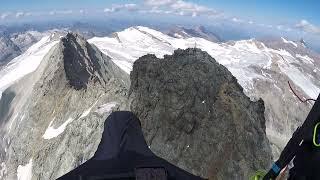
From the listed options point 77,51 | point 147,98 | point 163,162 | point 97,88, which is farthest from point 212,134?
point 77,51

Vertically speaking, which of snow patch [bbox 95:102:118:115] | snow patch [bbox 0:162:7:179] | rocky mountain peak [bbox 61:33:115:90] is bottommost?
snow patch [bbox 0:162:7:179]

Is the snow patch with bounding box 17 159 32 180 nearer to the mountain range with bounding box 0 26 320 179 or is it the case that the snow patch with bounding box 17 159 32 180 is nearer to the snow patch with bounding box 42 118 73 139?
the mountain range with bounding box 0 26 320 179

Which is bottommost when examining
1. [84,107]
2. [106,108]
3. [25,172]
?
[25,172]

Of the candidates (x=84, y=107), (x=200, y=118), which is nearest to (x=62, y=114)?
(x=84, y=107)

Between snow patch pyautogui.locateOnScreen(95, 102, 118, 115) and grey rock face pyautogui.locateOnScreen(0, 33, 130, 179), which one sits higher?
snow patch pyautogui.locateOnScreen(95, 102, 118, 115)

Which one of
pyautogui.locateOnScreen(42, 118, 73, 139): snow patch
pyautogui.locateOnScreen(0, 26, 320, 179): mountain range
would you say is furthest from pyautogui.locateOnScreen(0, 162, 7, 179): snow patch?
pyautogui.locateOnScreen(42, 118, 73, 139): snow patch

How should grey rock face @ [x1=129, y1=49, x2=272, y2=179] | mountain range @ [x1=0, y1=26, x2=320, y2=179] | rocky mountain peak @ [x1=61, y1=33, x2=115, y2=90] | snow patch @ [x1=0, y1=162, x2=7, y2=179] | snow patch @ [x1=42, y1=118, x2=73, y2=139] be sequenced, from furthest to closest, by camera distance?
rocky mountain peak @ [x1=61, y1=33, x2=115, y2=90], snow patch @ [x1=0, y1=162, x2=7, y2=179], snow patch @ [x1=42, y1=118, x2=73, y2=139], mountain range @ [x1=0, y1=26, x2=320, y2=179], grey rock face @ [x1=129, y1=49, x2=272, y2=179]

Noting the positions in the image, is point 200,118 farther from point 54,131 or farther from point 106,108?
point 54,131
